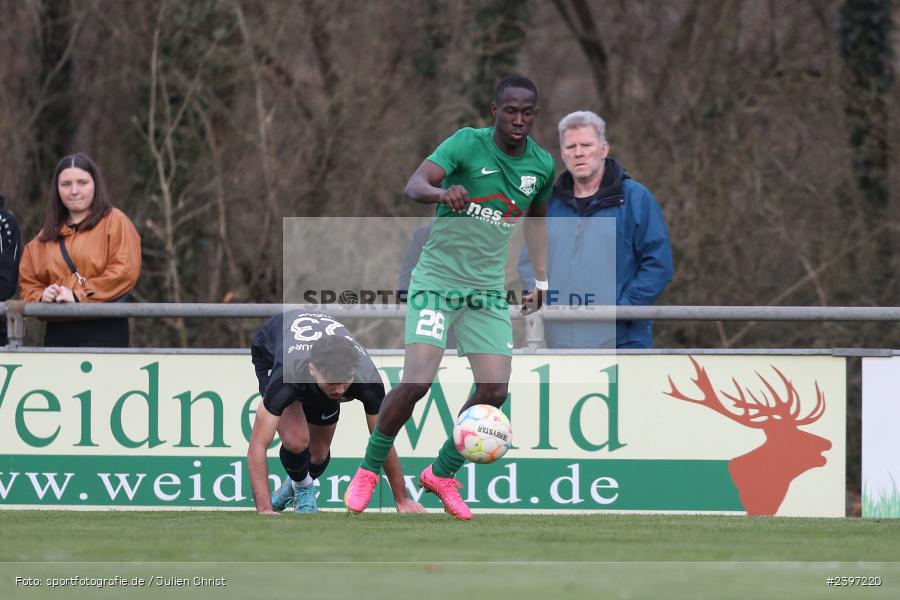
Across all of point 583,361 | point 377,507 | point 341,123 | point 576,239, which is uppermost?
point 341,123

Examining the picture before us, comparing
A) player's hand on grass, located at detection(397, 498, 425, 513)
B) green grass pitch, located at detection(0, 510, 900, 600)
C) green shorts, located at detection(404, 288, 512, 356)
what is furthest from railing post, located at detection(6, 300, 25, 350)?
green shorts, located at detection(404, 288, 512, 356)

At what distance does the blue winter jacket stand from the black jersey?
1.40 m

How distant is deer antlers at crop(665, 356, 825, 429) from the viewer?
32.7ft

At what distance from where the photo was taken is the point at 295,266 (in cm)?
1695

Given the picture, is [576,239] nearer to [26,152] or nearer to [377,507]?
[377,507]

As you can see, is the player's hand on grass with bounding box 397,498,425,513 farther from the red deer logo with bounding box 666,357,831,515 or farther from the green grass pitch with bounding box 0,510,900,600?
the red deer logo with bounding box 666,357,831,515

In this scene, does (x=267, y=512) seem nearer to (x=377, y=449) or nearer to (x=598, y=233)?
(x=377, y=449)

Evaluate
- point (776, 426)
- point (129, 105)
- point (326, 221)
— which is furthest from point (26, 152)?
point (776, 426)

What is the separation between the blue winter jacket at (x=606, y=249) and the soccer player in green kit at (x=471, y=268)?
1.26 metres

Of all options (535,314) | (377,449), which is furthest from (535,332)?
(377,449)

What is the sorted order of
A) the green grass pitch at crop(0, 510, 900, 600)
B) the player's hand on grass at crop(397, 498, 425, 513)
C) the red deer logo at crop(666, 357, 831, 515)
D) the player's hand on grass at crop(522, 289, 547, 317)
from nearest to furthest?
the green grass pitch at crop(0, 510, 900, 600) → the player's hand on grass at crop(522, 289, 547, 317) → the player's hand on grass at crop(397, 498, 425, 513) → the red deer logo at crop(666, 357, 831, 515)

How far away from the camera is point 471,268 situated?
328 inches

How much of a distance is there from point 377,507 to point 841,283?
28.0ft

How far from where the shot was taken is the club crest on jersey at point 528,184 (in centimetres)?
823
